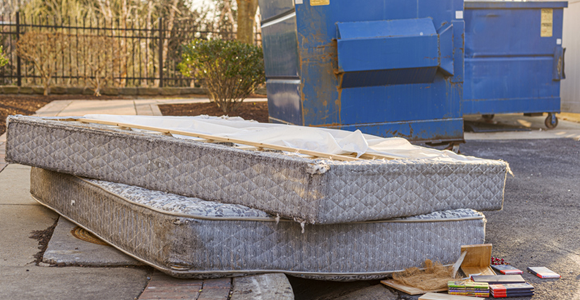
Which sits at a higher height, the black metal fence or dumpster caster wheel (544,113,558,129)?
the black metal fence

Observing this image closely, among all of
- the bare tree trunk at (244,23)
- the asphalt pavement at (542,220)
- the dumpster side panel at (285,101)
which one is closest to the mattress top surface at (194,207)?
the asphalt pavement at (542,220)

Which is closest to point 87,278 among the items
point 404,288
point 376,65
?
point 404,288

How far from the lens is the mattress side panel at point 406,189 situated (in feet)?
7.06

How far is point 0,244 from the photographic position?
259cm

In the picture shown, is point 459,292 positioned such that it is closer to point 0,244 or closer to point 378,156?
point 378,156

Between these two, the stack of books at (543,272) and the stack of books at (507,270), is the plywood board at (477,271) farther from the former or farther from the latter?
the stack of books at (543,272)

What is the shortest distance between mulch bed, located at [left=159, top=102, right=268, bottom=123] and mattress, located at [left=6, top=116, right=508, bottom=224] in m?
4.91

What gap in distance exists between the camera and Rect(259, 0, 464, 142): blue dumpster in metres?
5.19

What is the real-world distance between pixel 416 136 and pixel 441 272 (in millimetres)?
3400

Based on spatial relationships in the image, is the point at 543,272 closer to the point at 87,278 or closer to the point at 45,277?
the point at 87,278

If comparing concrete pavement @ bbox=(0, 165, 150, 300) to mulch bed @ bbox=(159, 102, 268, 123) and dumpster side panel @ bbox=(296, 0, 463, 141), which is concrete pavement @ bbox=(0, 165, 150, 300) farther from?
mulch bed @ bbox=(159, 102, 268, 123)

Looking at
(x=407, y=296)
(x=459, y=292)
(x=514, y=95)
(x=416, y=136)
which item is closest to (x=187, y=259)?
(x=407, y=296)

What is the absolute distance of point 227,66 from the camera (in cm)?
800

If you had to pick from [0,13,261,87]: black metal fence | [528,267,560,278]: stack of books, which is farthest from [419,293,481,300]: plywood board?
[0,13,261,87]: black metal fence
